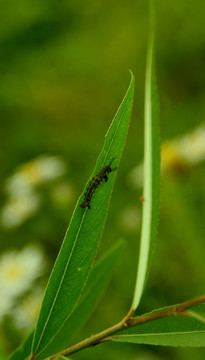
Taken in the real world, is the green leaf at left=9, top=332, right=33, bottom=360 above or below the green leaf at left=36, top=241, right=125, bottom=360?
below

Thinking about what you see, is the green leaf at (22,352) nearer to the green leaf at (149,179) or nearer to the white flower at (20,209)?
the green leaf at (149,179)

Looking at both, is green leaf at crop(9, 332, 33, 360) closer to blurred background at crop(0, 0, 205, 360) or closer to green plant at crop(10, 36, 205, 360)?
green plant at crop(10, 36, 205, 360)

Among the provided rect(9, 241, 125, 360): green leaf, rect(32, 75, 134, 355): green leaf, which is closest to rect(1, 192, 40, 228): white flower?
rect(9, 241, 125, 360): green leaf

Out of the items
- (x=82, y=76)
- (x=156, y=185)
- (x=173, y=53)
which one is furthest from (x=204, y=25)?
(x=156, y=185)

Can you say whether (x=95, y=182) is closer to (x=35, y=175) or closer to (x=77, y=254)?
(x=77, y=254)

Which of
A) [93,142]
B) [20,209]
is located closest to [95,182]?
[20,209]

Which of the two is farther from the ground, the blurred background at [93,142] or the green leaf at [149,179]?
the blurred background at [93,142]

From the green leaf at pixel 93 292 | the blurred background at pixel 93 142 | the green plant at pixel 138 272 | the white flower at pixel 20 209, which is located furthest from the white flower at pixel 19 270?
the green plant at pixel 138 272

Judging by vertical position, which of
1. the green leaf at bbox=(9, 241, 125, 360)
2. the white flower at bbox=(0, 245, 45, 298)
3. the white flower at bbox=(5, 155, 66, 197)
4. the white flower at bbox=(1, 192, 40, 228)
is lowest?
the green leaf at bbox=(9, 241, 125, 360)
